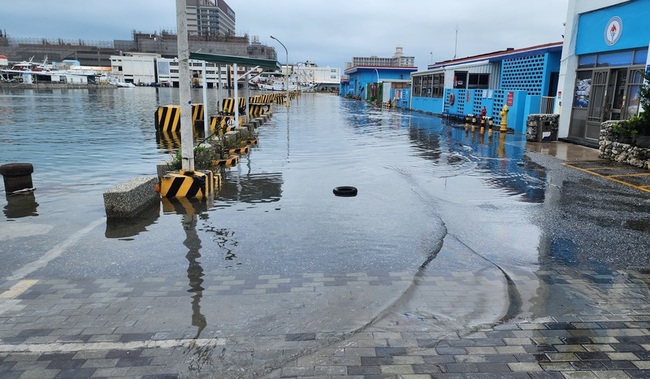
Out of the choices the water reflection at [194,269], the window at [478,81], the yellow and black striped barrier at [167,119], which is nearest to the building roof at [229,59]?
the yellow and black striped barrier at [167,119]

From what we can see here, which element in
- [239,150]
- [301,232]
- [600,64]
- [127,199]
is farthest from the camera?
[600,64]

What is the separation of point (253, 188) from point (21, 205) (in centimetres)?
436

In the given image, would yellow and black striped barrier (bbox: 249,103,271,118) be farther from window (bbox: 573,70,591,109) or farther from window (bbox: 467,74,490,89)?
window (bbox: 573,70,591,109)

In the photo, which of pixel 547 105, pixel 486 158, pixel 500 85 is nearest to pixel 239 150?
pixel 486 158

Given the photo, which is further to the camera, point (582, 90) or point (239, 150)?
point (582, 90)

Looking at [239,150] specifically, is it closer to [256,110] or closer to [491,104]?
[491,104]

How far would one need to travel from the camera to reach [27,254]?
5.98 m

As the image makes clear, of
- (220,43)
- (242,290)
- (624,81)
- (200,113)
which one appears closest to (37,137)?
(200,113)

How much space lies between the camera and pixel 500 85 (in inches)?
1090

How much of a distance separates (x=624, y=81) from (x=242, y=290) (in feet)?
53.2

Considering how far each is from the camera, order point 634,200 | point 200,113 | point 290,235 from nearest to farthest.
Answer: point 290,235 → point 634,200 → point 200,113

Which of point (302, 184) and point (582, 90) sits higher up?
point (582, 90)

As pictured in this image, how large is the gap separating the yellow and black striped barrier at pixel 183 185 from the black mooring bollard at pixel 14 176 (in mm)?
3014

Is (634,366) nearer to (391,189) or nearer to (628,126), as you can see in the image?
(391,189)
